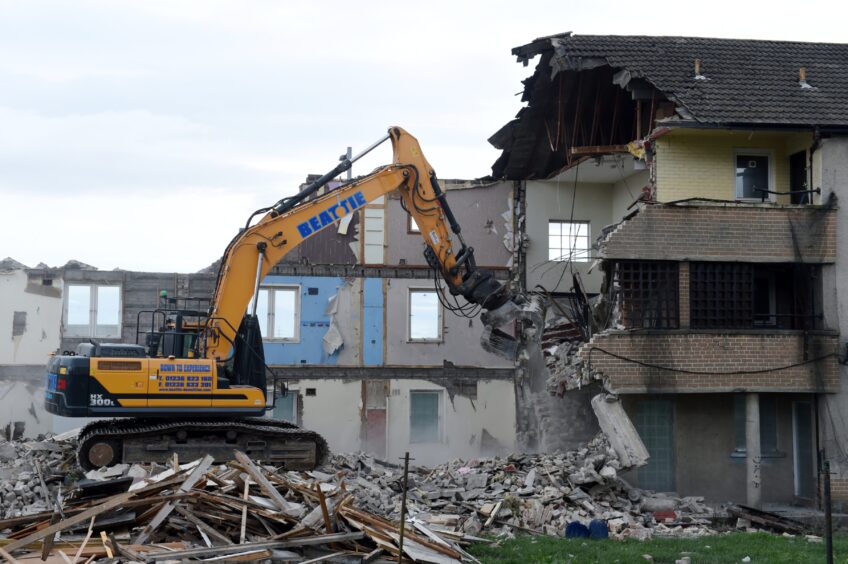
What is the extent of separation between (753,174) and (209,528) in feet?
47.8

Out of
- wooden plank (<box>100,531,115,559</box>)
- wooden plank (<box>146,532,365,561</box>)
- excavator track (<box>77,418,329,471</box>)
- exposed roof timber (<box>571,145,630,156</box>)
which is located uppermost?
exposed roof timber (<box>571,145,630,156</box>)

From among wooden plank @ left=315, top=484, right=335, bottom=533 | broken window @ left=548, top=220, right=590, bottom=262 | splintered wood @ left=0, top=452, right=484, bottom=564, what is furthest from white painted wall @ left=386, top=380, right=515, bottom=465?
wooden plank @ left=315, top=484, right=335, bottom=533

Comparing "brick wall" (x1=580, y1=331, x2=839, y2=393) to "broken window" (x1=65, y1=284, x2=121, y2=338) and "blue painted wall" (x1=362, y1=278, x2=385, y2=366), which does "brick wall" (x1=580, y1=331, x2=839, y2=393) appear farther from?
"broken window" (x1=65, y1=284, x2=121, y2=338)

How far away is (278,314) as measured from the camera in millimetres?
27359

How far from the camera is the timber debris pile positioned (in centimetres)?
1163

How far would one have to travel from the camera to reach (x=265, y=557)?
1133 cm

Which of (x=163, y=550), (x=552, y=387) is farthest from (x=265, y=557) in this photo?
(x=552, y=387)

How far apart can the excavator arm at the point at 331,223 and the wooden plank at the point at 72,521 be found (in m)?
5.54

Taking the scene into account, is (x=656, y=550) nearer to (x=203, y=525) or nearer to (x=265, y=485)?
(x=265, y=485)

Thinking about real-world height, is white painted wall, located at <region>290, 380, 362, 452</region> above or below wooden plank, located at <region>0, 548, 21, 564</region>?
above

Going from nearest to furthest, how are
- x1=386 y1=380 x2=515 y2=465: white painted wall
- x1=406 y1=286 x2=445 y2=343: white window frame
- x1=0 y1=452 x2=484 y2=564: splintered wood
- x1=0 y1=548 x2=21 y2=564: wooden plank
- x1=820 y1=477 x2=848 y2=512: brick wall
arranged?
x1=0 y1=548 x2=21 y2=564: wooden plank, x1=0 y1=452 x2=484 y2=564: splintered wood, x1=820 y1=477 x2=848 y2=512: brick wall, x1=386 y1=380 x2=515 y2=465: white painted wall, x1=406 y1=286 x2=445 y2=343: white window frame

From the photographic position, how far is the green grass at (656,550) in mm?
13414

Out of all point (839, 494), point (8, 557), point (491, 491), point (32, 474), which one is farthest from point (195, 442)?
point (839, 494)

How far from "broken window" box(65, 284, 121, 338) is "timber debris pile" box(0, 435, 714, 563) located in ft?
24.1
